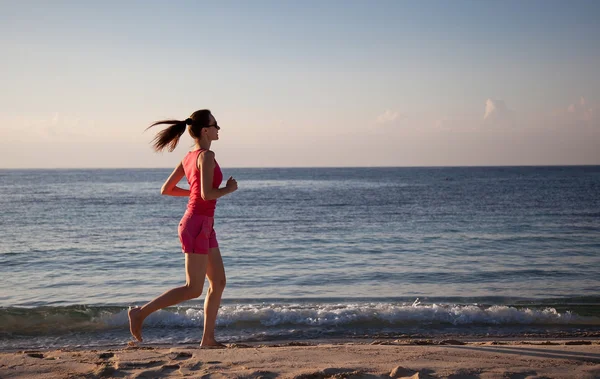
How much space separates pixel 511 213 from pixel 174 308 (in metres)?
19.9

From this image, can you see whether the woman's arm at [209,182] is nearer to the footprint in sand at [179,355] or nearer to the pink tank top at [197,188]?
the pink tank top at [197,188]

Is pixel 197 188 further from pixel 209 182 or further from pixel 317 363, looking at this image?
pixel 317 363

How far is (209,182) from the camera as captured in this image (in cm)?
420

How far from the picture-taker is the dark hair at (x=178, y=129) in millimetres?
4461

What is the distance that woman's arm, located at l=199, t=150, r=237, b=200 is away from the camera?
163 inches

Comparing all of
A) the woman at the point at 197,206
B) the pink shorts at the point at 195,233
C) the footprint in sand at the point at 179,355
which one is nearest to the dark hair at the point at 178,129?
the woman at the point at 197,206

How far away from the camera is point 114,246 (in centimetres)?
1467

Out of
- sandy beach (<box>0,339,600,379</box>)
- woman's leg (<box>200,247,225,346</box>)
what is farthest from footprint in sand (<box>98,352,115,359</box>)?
woman's leg (<box>200,247,225,346</box>)

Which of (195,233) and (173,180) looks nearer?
(195,233)

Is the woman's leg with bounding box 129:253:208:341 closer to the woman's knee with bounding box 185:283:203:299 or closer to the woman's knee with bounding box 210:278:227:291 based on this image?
the woman's knee with bounding box 185:283:203:299

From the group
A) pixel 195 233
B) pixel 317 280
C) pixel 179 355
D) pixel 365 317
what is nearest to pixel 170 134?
pixel 195 233

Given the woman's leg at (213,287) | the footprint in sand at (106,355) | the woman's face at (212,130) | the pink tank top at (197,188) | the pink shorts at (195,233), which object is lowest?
the footprint in sand at (106,355)

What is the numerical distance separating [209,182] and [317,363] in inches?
65.3

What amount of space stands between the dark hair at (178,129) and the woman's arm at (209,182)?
29cm
